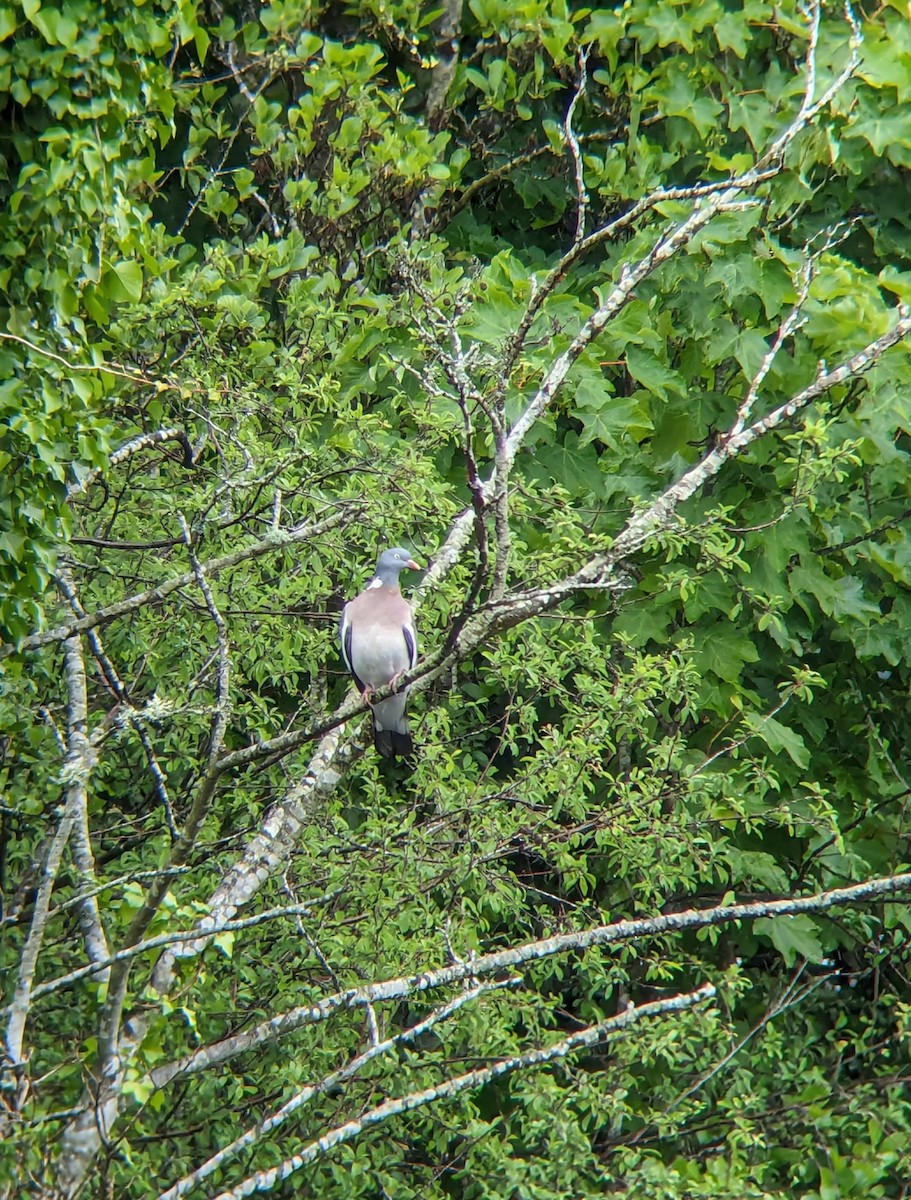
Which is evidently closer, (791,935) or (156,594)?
(156,594)

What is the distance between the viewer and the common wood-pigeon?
16.5ft

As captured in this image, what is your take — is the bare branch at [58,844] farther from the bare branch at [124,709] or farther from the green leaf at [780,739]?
the green leaf at [780,739]

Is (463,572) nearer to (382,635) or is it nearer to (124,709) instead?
(382,635)

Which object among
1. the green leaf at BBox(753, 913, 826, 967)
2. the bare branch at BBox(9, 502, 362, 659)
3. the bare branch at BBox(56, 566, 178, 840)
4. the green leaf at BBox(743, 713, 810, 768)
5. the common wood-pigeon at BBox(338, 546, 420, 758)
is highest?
the bare branch at BBox(9, 502, 362, 659)

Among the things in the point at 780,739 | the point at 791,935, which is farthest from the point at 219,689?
the point at 791,935

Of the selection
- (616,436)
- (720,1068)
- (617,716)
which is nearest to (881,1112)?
(720,1068)

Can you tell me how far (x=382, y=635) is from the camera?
519 centimetres

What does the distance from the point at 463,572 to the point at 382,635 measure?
448 millimetres

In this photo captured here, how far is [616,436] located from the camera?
218 inches

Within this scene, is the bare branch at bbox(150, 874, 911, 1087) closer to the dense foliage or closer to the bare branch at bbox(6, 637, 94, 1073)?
the dense foliage

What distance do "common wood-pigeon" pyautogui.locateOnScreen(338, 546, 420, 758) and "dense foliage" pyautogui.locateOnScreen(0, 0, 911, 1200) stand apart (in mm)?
101

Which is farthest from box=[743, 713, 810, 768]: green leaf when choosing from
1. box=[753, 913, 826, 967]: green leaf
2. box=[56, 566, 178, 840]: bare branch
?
box=[56, 566, 178, 840]: bare branch

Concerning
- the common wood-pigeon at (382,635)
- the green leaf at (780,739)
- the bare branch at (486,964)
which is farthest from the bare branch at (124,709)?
the green leaf at (780,739)

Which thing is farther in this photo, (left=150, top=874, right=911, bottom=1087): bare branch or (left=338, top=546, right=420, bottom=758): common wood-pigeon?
(left=338, top=546, right=420, bottom=758): common wood-pigeon
